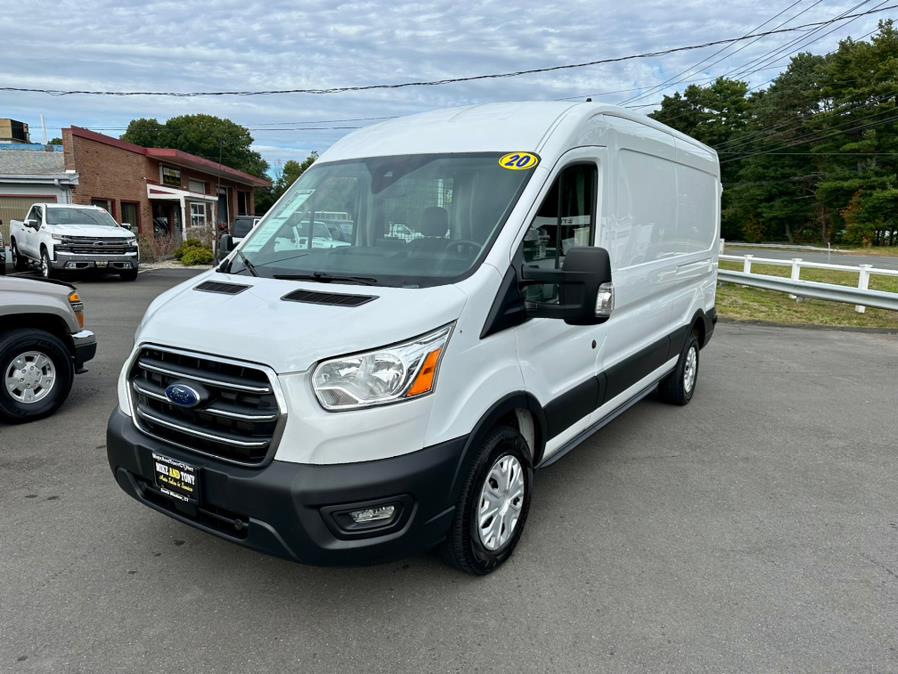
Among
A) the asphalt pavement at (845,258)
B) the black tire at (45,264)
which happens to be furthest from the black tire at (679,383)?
the asphalt pavement at (845,258)

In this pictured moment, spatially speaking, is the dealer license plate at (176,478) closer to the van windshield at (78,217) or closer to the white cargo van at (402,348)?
the white cargo van at (402,348)

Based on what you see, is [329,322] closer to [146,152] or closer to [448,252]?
[448,252]

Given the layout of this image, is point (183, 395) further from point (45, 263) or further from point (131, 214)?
point (131, 214)

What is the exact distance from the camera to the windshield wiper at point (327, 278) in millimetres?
3096

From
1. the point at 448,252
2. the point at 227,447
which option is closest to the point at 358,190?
the point at 448,252

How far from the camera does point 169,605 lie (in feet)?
9.64

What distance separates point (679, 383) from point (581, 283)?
11.8ft

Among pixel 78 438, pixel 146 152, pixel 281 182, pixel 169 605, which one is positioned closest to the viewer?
pixel 169 605

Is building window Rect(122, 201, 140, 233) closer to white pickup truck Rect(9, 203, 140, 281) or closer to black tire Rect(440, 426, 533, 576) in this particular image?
white pickup truck Rect(9, 203, 140, 281)

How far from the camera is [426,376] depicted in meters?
2.64

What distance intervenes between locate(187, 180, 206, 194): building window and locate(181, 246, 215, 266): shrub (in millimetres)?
11812

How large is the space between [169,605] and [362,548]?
41.5 inches

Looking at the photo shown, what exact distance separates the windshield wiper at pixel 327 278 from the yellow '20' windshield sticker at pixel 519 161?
0.96m

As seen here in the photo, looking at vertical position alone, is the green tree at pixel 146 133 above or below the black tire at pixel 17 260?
above
